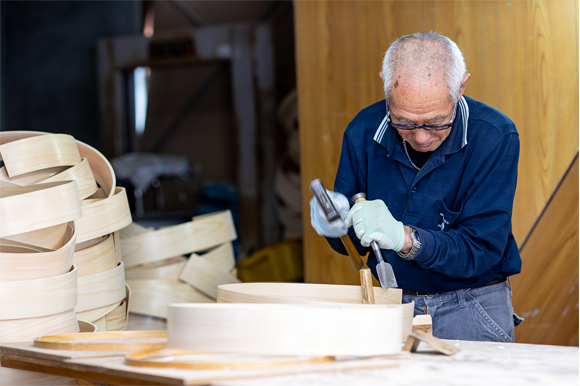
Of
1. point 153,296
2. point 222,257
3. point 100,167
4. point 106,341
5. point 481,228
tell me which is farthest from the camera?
point 222,257

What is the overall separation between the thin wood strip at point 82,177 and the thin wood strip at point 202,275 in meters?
0.66

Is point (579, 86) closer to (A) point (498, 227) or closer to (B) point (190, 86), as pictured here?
(A) point (498, 227)

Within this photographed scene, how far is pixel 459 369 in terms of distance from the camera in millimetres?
1184

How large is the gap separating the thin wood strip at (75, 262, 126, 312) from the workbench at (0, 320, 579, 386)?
0.66m

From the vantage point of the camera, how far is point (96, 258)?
2.10 metres

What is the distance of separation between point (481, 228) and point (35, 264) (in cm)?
139

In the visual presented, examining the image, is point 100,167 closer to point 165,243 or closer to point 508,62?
point 165,243

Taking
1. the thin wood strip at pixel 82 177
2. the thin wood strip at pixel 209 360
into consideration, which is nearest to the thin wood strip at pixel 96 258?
the thin wood strip at pixel 82 177

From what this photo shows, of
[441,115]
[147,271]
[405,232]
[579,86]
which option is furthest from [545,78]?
[147,271]

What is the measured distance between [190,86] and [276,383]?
24.0ft

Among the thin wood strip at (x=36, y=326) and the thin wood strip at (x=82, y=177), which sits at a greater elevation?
the thin wood strip at (x=82, y=177)

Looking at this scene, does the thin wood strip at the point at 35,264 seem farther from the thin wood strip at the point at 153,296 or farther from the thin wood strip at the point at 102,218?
the thin wood strip at the point at 153,296

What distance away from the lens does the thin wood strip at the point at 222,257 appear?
2791mm

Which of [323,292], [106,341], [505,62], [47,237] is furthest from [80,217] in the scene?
[505,62]
